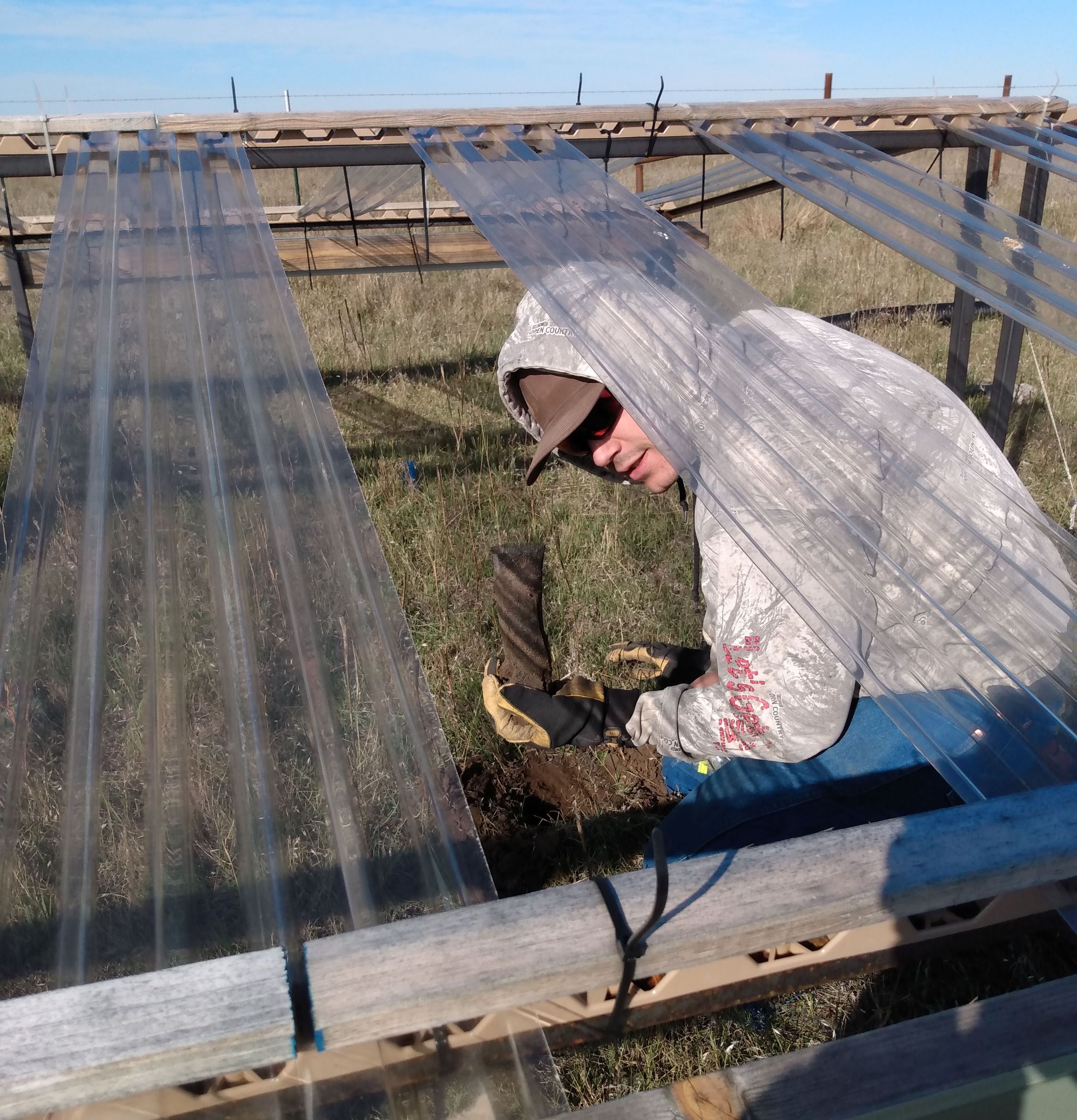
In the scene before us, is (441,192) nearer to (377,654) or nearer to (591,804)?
(591,804)

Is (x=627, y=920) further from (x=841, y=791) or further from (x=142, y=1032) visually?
(x=841, y=791)

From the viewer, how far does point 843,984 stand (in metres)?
2.35

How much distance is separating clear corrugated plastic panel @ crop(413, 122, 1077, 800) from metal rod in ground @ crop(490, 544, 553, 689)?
100 centimetres

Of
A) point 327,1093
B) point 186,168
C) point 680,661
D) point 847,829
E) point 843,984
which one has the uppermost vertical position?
point 186,168

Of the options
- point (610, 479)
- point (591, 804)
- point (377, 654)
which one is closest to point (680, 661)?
point (591, 804)

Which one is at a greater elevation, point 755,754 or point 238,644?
point 238,644

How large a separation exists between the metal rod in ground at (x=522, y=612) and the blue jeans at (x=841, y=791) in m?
0.96

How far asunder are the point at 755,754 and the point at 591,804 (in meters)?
0.99

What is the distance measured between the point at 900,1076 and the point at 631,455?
4.88 ft

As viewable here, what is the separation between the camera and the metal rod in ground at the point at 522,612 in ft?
9.71

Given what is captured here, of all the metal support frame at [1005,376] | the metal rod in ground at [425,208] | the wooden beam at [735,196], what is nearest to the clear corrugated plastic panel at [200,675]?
the metal rod in ground at [425,208]

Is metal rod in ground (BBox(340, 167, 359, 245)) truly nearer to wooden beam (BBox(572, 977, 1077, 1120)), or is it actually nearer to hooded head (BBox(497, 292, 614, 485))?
hooded head (BBox(497, 292, 614, 485))

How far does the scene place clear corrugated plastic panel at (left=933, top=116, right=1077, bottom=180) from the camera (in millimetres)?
2793

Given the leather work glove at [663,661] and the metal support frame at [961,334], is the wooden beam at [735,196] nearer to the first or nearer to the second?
the metal support frame at [961,334]
